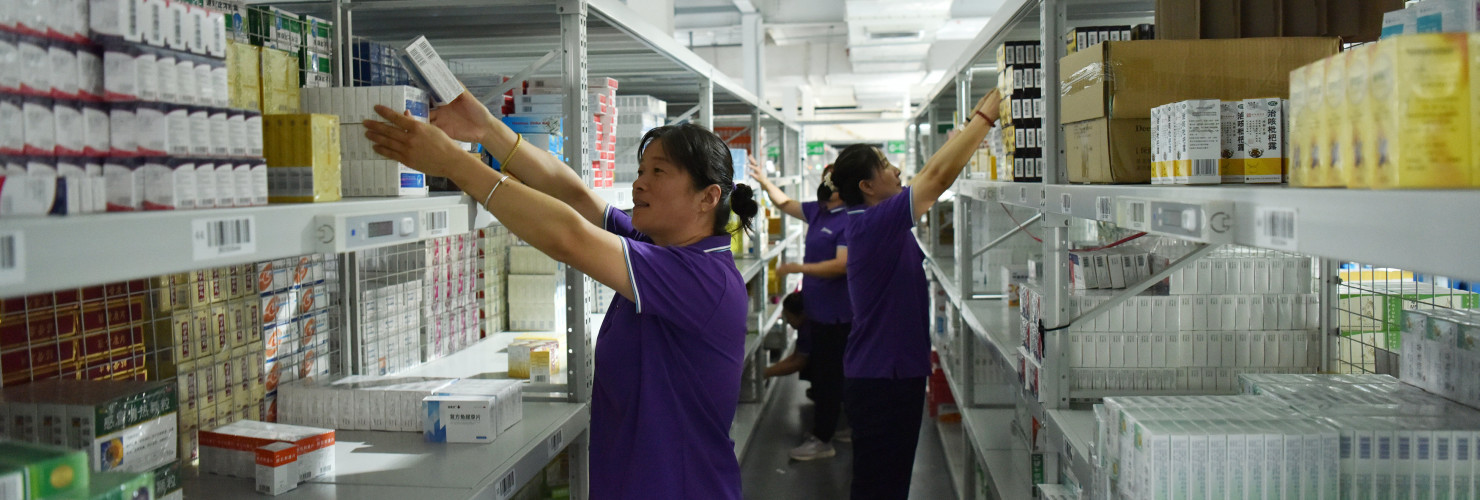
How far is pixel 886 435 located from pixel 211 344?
2.71 m

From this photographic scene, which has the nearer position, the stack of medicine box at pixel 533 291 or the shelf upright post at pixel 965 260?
the stack of medicine box at pixel 533 291

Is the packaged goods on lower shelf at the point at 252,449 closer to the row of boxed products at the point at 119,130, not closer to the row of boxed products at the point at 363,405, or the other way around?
the row of boxed products at the point at 363,405

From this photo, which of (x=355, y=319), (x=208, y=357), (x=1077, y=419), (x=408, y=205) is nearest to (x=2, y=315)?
(x=208, y=357)

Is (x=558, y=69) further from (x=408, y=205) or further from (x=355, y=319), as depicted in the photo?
(x=408, y=205)

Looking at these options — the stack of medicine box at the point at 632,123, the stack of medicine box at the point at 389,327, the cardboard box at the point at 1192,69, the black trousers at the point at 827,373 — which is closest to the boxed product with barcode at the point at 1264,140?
the cardboard box at the point at 1192,69

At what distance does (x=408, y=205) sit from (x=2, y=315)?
0.77m

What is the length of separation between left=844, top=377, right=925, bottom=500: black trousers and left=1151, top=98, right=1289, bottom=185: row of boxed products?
245 cm

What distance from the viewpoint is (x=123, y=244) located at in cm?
102

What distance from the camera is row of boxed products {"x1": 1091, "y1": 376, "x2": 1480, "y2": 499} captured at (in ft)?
4.88

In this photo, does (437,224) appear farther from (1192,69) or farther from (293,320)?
(1192,69)

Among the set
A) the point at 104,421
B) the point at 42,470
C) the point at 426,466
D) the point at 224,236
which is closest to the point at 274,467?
the point at 426,466

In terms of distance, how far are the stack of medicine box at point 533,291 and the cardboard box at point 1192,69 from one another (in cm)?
260

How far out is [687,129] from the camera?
2.37 m

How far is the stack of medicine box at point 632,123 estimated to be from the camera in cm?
421
